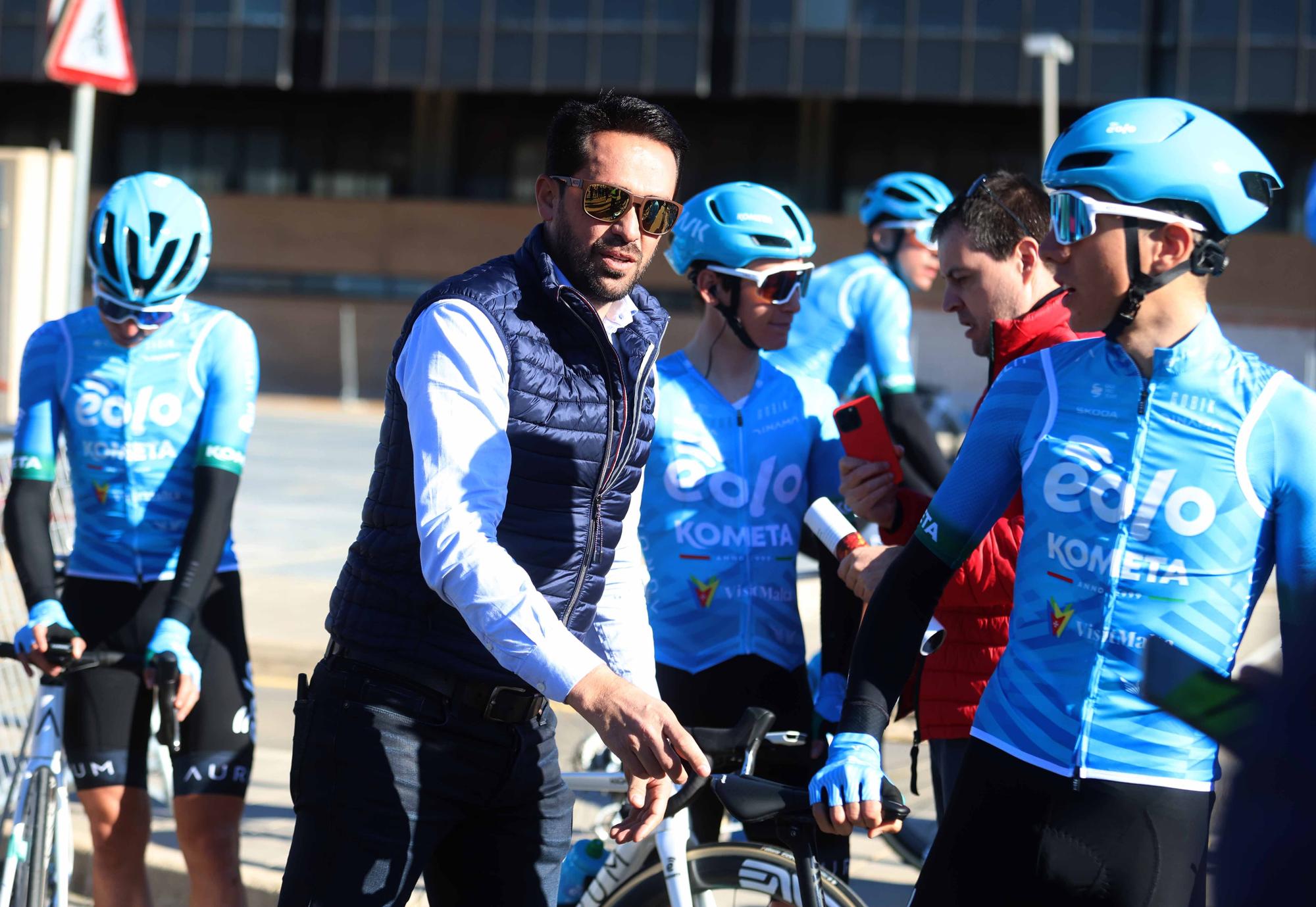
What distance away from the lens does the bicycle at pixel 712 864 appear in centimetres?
324

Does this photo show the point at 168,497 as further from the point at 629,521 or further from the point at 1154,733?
the point at 1154,733

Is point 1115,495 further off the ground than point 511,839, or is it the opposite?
point 1115,495

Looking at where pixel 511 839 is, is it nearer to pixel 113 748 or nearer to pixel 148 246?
pixel 113 748

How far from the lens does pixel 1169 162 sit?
269 centimetres

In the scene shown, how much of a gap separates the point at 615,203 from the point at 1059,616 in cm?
111

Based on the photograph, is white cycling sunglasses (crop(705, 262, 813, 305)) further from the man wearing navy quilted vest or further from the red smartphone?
the man wearing navy quilted vest

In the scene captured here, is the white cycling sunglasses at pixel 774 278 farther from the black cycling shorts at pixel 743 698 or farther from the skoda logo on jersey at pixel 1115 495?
the skoda logo on jersey at pixel 1115 495

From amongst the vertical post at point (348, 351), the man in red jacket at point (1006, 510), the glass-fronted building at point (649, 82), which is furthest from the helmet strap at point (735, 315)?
the vertical post at point (348, 351)

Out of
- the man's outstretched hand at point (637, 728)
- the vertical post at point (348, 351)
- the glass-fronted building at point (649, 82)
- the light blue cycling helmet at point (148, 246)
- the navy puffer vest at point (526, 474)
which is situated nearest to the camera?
the man's outstretched hand at point (637, 728)

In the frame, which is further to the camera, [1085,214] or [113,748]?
[113,748]

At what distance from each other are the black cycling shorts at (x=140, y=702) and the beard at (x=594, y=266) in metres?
1.76

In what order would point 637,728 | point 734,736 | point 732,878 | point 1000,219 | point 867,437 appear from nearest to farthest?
1. point 637,728
2. point 734,736
3. point 732,878
4. point 867,437
5. point 1000,219

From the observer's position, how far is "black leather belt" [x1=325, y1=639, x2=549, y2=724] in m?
2.91

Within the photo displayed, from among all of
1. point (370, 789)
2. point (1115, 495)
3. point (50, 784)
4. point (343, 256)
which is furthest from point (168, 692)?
point (343, 256)
